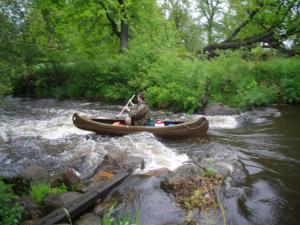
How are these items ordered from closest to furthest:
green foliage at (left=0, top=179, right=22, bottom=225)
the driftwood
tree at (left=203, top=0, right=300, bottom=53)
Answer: green foliage at (left=0, top=179, right=22, bottom=225) < the driftwood < tree at (left=203, top=0, right=300, bottom=53)

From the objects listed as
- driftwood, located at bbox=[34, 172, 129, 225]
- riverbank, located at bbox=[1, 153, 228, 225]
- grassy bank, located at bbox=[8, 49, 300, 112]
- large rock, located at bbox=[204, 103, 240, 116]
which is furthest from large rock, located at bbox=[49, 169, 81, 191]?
large rock, located at bbox=[204, 103, 240, 116]

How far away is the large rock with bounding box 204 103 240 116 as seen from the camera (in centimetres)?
1398

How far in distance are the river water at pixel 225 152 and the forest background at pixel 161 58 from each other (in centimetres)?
205

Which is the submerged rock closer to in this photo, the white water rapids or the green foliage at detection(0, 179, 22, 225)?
the white water rapids

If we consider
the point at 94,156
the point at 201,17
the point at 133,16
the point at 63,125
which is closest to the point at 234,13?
the point at 201,17

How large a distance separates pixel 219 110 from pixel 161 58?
4636 millimetres

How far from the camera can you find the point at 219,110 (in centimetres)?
1412

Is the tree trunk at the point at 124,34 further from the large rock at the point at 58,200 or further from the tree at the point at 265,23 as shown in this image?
the large rock at the point at 58,200

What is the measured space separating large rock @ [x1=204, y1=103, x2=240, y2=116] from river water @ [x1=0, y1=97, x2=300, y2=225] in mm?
539

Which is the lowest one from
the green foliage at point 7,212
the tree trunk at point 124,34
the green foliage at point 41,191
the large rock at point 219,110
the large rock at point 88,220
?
the large rock at point 88,220

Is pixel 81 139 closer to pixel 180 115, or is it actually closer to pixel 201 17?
pixel 180 115

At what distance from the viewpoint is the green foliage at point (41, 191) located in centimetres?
553

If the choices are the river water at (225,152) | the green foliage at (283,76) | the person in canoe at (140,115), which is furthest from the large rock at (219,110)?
the person in canoe at (140,115)

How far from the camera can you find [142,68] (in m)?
17.8
